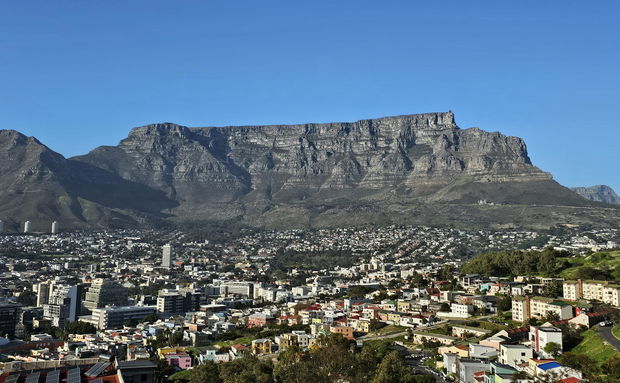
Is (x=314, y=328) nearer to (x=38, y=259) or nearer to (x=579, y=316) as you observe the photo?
(x=579, y=316)

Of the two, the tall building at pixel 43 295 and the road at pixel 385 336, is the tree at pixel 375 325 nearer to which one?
the road at pixel 385 336

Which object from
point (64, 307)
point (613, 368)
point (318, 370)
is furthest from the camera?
point (64, 307)

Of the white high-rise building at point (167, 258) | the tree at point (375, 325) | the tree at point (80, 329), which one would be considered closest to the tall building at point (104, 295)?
the tree at point (80, 329)

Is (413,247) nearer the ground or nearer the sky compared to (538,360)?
nearer the sky

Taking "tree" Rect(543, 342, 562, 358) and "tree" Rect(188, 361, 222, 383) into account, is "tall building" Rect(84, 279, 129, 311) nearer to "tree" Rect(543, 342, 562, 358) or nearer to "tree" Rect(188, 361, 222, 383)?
"tree" Rect(188, 361, 222, 383)

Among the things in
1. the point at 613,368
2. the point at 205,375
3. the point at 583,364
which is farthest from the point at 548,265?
the point at 205,375

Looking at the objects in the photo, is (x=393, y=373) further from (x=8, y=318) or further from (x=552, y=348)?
(x=8, y=318)

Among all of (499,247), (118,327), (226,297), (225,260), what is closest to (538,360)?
(118,327)

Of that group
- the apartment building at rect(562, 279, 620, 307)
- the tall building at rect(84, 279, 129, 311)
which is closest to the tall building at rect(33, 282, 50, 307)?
the tall building at rect(84, 279, 129, 311)
